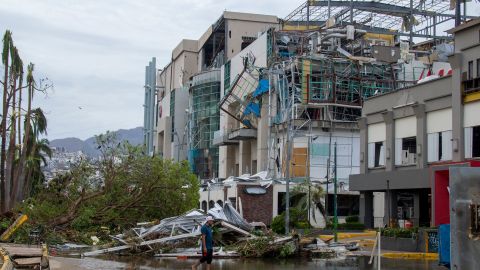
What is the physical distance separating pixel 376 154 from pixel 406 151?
3433mm

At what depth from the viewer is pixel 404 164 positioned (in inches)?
1610

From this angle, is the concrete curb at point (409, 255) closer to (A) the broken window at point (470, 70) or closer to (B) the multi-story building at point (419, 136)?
(B) the multi-story building at point (419, 136)

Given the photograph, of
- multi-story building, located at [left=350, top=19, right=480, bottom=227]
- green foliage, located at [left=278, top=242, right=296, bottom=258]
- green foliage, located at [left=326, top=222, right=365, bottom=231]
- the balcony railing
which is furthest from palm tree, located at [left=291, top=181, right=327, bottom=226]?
green foliage, located at [left=278, top=242, right=296, bottom=258]

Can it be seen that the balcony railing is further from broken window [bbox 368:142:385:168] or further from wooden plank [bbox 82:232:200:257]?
wooden plank [bbox 82:232:200:257]

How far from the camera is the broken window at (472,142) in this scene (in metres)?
33.9

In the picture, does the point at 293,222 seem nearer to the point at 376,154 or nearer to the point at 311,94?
the point at 376,154

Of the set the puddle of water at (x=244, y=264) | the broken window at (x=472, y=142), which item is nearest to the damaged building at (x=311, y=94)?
the broken window at (x=472, y=142)

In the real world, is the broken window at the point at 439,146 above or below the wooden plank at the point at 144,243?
above

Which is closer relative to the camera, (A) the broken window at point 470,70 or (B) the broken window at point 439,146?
(A) the broken window at point 470,70

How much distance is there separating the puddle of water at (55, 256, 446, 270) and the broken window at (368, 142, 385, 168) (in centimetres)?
1779

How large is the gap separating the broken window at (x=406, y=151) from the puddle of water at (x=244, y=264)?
14.9 meters

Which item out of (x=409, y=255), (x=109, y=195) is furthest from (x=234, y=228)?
(x=409, y=255)

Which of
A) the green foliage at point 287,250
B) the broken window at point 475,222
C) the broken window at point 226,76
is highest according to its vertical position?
the broken window at point 226,76

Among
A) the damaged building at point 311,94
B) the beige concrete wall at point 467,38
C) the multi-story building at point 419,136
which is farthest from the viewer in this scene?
the damaged building at point 311,94
